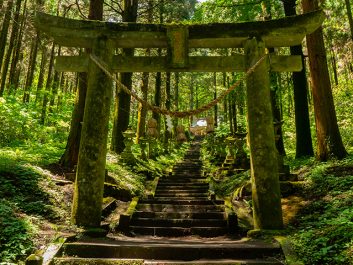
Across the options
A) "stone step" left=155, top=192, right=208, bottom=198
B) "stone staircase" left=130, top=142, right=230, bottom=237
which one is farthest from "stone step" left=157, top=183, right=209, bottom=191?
"stone staircase" left=130, top=142, right=230, bottom=237

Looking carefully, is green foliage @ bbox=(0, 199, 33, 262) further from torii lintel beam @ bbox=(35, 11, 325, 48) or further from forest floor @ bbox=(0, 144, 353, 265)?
torii lintel beam @ bbox=(35, 11, 325, 48)

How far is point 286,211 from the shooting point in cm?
689

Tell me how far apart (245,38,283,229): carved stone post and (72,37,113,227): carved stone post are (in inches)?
111

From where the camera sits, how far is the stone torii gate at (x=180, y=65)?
5.78 m

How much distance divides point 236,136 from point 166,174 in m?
3.70

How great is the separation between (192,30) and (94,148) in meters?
2.99

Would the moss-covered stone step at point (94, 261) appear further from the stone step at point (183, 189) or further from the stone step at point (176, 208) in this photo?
the stone step at point (183, 189)

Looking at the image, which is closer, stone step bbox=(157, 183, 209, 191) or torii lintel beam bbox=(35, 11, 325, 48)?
torii lintel beam bbox=(35, 11, 325, 48)

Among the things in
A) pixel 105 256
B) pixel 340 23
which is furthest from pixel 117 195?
pixel 340 23

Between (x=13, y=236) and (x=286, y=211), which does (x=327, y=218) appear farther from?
(x=13, y=236)

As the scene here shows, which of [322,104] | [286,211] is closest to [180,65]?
[286,211]

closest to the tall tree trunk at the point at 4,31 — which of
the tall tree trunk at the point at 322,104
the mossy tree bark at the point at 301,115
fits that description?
the mossy tree bark at the point at 301,115

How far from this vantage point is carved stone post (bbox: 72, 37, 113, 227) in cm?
576

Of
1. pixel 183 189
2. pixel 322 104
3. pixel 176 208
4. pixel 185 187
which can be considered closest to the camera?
pixel 176 208
